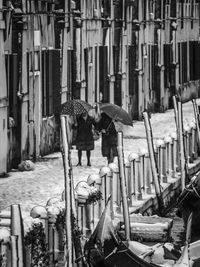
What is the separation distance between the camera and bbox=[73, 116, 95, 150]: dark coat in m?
30.2

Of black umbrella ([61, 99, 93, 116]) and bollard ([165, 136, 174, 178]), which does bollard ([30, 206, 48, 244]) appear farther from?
bollard ([165, 136, 174, 178])

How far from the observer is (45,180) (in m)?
28.7

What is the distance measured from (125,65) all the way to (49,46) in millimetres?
9434

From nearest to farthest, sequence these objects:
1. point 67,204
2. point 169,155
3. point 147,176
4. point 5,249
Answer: point 5,249
point 67,204
point 147,176
point 169,155

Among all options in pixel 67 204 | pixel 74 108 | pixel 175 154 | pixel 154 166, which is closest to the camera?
pixel 67 204

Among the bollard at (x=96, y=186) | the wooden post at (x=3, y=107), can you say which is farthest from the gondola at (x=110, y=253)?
the wooden post at (x=3, y=107)

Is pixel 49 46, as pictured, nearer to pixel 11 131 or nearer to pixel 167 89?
pixel 11 131

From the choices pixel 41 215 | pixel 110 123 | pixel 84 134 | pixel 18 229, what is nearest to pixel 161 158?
pixel 110 123

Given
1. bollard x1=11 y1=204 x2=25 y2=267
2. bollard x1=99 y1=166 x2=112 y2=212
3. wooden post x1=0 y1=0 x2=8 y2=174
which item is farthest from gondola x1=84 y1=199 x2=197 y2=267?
wooden post x1=0 y1=0 x2=8 y2=174

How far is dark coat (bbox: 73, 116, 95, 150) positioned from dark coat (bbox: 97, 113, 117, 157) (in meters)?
0.43

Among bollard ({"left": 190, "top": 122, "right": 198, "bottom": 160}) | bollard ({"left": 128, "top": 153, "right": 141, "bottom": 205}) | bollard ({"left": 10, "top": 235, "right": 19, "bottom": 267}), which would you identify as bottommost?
bollard ({"left": 190, "top": 122, "right": 198, "bottom": 160})

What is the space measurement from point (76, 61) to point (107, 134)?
700 cm

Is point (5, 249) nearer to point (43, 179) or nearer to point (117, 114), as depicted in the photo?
point (43, 179)

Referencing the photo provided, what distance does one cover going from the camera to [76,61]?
36.5 m
